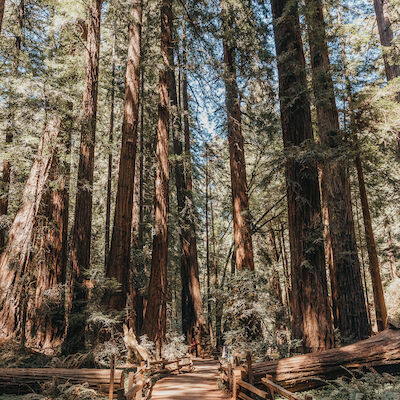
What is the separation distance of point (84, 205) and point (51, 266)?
219 centimetres

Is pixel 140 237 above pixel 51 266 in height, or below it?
above

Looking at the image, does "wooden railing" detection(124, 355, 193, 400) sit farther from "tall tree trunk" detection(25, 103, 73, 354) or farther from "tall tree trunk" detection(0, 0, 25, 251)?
"tall tree trunk" detection(0, 0, 25, 251)

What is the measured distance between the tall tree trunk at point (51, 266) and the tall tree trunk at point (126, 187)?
1.65 m

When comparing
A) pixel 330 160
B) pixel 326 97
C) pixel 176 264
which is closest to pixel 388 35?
pixel 326 97

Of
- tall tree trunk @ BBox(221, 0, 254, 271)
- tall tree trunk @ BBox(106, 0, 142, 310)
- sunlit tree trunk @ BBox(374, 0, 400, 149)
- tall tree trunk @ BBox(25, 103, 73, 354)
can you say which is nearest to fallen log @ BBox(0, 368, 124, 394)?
tall tree trunk @ BBox(25, 103, 73, 354)

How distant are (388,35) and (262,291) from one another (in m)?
10.6

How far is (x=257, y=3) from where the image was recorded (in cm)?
1099

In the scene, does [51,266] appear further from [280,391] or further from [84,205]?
[280,391]

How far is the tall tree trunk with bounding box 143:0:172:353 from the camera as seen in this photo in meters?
11.1

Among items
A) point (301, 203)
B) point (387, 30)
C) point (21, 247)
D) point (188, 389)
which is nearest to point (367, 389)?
point (301, 203)

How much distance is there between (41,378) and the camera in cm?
656

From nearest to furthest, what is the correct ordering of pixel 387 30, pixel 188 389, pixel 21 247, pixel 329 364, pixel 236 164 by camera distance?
pixel 329 364 < pixel 21 247 < pixel 188 389 < pixel 236 164 < pixel 387 30

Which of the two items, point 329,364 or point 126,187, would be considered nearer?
point 329,364

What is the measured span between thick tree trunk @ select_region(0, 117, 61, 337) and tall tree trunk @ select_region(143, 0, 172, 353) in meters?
3.97
